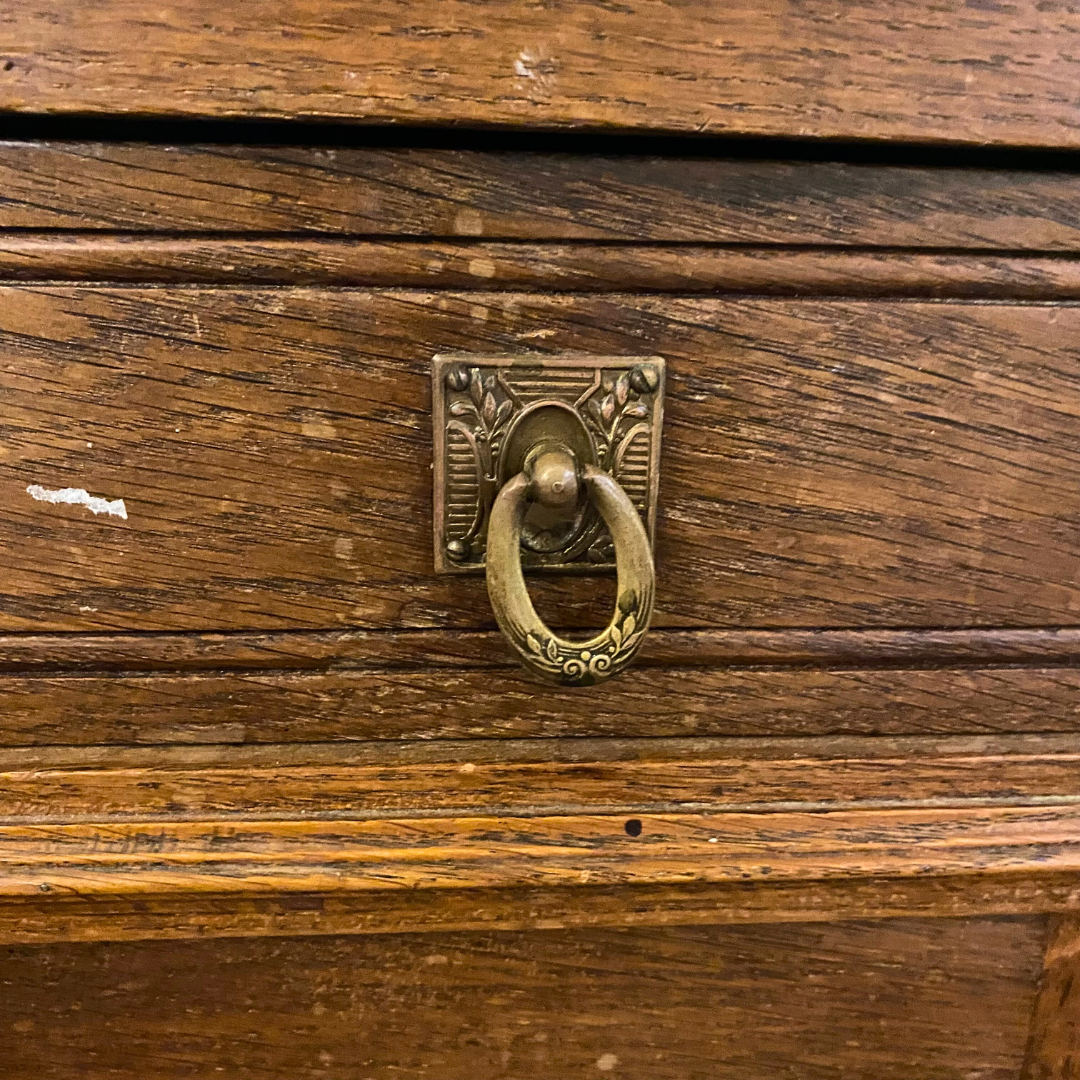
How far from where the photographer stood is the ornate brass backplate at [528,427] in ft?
0.96

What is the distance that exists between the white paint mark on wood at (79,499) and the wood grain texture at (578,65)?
13cm

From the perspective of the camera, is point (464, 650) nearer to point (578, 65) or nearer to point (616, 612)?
point (616, 612)

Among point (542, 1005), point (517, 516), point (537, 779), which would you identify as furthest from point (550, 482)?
point (542, 1005)

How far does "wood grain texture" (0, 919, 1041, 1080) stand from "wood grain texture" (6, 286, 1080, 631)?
0.52 ft

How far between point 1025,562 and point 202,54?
1.15 ft

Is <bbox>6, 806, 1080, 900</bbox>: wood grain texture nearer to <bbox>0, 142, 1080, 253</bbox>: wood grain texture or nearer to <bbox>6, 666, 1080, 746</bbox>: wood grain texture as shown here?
<bbox>6, 666, 1080, 746</bbox>: wood grain texture

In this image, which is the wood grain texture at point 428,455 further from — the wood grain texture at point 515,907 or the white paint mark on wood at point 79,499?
the wood grain texture at point 515,907

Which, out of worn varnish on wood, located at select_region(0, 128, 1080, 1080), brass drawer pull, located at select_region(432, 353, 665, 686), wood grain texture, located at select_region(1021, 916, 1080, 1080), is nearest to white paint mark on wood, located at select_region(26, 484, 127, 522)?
worn varnish on wood, located at select_region(0, 128, 1080, 1080)

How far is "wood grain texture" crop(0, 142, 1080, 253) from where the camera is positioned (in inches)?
10.8

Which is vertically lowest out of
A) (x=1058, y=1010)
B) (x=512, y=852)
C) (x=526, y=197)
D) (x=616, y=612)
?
(x=1058, y=1010)

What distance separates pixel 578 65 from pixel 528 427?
12 centimetres

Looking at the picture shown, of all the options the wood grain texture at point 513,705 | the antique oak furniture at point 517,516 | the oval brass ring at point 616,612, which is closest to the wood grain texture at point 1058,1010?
the antique oak furniture at point 517,516

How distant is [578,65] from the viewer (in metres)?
0.27

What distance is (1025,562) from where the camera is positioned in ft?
1.09
